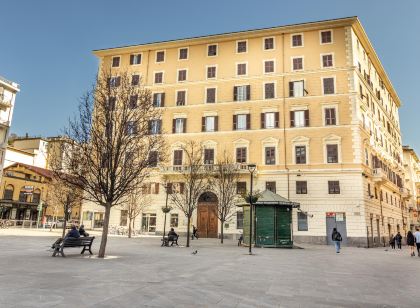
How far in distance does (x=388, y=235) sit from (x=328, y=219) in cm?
1340

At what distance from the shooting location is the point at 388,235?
41.7 meters

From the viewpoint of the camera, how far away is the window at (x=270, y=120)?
36906mm

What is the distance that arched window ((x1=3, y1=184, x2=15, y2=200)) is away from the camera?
52.4 m

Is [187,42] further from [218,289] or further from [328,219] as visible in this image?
[218,289]

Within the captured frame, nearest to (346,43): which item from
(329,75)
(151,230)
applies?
(329,75)

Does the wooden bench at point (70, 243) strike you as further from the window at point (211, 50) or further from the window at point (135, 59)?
the window at point (135, 59)

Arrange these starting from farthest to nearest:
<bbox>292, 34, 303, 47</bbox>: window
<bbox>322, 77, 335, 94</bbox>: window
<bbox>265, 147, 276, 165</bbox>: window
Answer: <bbox>292, 34, 303, 47</bbox>: window < <bbox>265, 147, 276, 165</bbox>: window < <bbox>322, 77, 335, 94</bbox>: window

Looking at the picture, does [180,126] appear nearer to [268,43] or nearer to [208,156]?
[208,156]

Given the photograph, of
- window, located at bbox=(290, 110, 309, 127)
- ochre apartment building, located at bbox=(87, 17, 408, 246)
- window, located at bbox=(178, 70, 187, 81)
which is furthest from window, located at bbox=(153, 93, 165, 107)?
window, located at bbox=(290, 110, 309, 127)

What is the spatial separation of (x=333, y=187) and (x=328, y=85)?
1059cm

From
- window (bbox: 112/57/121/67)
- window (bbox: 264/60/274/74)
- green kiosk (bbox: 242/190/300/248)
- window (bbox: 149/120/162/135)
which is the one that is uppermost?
window (bbox: 112/57/121/67)

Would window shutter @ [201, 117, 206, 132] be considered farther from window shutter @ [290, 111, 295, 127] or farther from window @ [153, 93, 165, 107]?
window shutter @ [290, 111, 295, 127]

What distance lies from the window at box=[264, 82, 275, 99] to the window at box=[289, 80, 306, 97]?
1894 mm

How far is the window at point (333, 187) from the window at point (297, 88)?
973 centimetres
